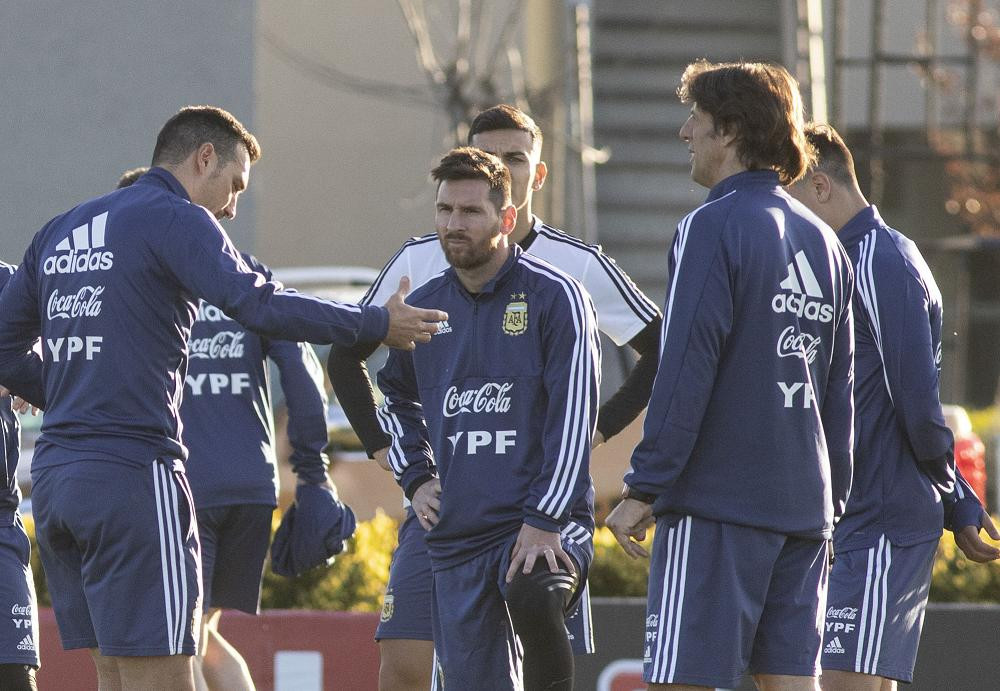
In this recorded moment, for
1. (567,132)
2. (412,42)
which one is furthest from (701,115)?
(412,42)

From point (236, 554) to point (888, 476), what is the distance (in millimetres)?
2652

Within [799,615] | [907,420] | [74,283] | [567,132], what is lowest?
[799,615]

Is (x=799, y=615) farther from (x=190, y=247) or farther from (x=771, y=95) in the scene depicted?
(x=190, y=247)

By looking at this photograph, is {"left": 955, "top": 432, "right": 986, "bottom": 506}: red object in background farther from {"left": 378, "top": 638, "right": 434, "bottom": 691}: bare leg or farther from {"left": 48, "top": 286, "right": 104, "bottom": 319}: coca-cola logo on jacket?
{"left": 48, "top": 286, "right": 104, "bottom": 319}: coca-cola logo on jacket

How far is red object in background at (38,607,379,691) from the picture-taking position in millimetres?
7074

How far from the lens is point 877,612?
5.04 m

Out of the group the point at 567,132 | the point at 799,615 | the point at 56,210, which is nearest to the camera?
the point at 799,615

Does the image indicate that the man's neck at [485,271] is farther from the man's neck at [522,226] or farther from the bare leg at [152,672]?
the bare leg at [152,672]

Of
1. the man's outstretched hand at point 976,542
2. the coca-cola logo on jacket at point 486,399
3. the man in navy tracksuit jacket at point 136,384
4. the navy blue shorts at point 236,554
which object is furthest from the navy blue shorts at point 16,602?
the man's outstretched hand at point 976,542

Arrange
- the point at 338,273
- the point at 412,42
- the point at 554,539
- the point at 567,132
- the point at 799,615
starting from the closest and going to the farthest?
the point at 799,615
the point at 554,539
the point at 338,273
the point at 567,132
the point at 412,42

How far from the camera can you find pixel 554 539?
4672 mm

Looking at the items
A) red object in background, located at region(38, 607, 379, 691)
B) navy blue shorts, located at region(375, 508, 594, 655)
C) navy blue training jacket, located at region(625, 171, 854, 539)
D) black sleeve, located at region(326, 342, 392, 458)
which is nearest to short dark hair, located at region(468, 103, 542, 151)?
black sleeve, located at region(326, 342, 392, 458)

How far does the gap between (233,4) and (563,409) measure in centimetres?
796

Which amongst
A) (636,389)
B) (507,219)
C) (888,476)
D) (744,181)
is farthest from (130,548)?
(888,476)
